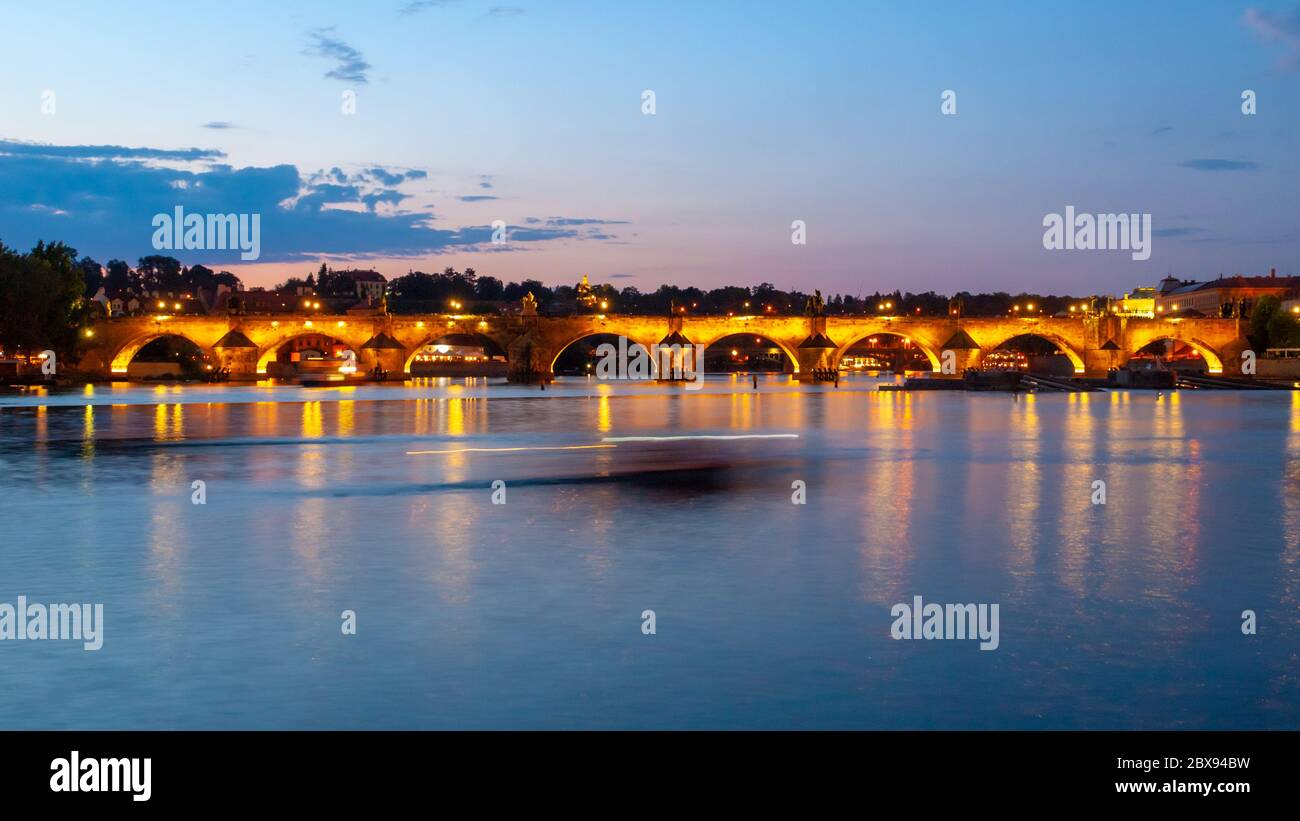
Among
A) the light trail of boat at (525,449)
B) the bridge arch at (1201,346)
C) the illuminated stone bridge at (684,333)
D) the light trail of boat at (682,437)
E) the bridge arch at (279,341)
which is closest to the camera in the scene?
the light trail of boat at (525,449)

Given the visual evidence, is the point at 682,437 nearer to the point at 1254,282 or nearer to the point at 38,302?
the point at 38,302

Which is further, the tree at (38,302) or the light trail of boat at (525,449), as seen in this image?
the tree at (38,302)

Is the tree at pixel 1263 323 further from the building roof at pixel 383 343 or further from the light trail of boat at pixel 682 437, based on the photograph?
the light trail of boat at pixel 682 437

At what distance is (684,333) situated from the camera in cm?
11650

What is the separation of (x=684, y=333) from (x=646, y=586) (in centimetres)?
10325

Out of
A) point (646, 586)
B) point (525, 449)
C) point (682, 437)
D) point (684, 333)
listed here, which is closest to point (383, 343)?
point (684, 333)

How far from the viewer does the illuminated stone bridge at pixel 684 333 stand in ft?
368

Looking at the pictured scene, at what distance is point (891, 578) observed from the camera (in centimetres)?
1436

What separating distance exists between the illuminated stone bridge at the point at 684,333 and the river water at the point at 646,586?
8183 cm

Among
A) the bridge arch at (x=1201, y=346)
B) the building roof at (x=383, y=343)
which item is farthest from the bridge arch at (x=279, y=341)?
the bridge arch at (x=1201, y=346)

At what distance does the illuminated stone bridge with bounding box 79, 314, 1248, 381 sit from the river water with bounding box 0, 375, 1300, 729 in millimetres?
81832

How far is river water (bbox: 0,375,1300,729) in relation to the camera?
930cm

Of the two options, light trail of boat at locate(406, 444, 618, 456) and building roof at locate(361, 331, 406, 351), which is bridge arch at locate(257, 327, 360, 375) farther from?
light trail of boat at locate(406, 444, 618, 456)
